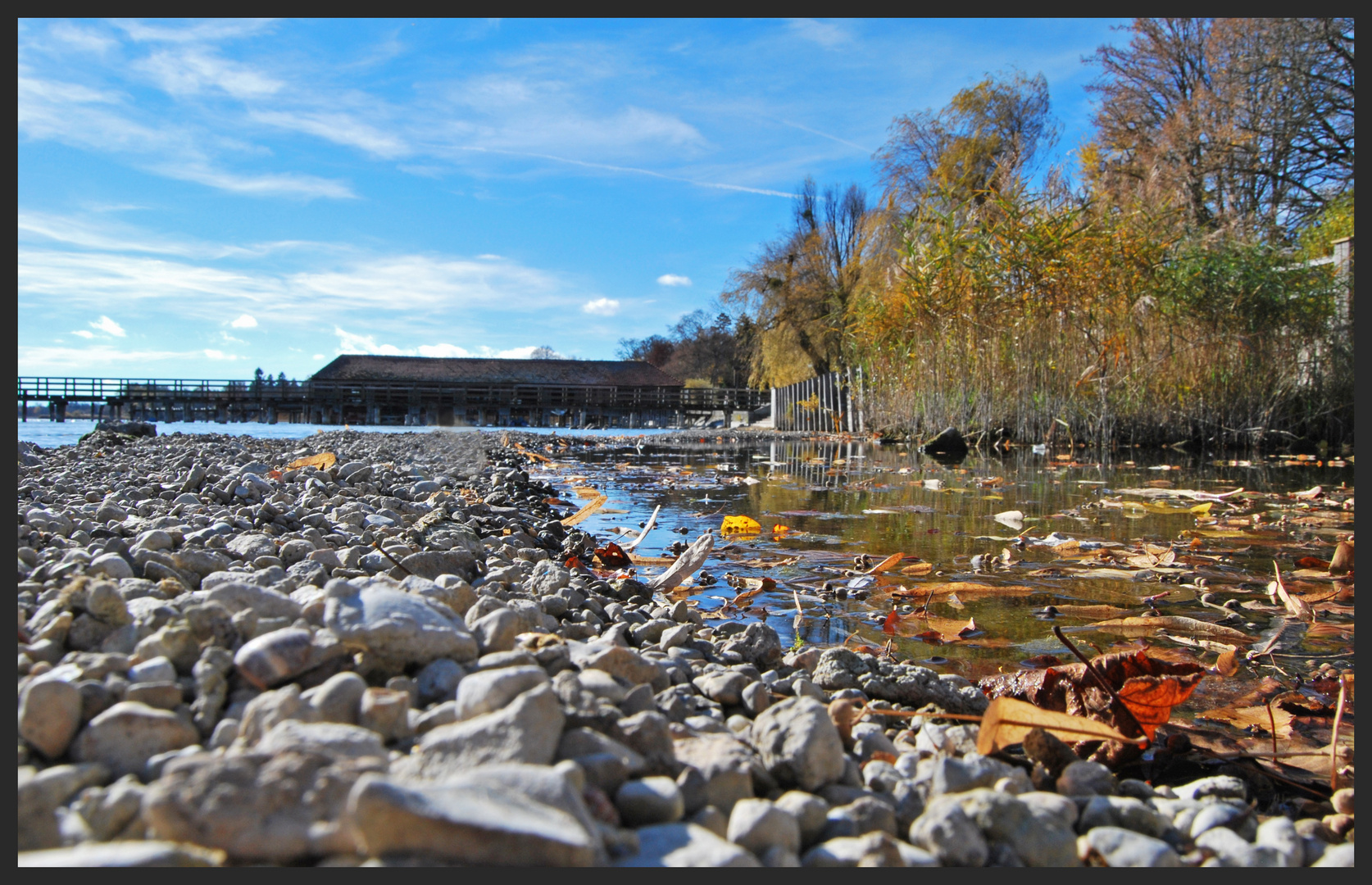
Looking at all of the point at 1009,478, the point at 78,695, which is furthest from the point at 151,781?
the point at 1009,478

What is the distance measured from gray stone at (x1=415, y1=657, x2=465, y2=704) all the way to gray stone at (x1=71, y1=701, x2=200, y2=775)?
0.29 m

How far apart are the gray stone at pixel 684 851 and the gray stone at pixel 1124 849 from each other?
17.5 inches

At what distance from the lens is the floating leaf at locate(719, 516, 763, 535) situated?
3828 millimetres

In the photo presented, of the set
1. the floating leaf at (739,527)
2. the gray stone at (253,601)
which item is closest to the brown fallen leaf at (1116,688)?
the gray stone at (253,601)

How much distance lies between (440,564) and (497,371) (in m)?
40.1

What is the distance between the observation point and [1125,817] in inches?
39.3

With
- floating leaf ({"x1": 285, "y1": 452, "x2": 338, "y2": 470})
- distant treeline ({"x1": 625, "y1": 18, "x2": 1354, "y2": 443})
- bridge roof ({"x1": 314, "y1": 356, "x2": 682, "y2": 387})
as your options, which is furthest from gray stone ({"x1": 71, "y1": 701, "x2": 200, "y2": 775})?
bridge roof ({"x1": 314, "y1": 356, "x2": 682, "y2": 387})

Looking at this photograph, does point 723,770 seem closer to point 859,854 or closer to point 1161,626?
point 859,854

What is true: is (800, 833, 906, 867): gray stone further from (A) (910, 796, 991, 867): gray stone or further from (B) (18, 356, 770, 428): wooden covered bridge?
(B) (18, 356, 770, 428): wooden covered bridge

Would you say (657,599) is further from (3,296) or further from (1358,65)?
(1358,65)

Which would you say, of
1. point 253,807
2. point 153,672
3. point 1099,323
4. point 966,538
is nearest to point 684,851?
point 253,807

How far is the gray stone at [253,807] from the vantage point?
28.6 inches

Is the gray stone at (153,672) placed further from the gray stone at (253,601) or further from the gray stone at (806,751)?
the gray stone at (806,751)

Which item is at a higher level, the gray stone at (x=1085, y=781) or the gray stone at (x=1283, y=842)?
the gray stone at (x=1085, y=781)
